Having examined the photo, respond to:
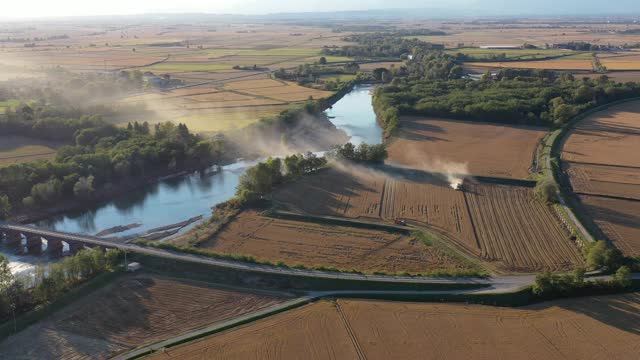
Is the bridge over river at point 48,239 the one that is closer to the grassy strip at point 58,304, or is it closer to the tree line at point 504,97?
the grassy strip at point 58,304

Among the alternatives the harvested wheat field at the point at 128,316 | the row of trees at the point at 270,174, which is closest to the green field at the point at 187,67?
the row of trees at the point at 270,174

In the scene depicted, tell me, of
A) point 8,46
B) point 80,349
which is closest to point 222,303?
point 80,349

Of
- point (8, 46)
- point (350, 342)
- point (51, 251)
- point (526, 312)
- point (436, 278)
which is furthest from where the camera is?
point (8, 46)

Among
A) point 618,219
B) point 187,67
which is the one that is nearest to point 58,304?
point 618,219

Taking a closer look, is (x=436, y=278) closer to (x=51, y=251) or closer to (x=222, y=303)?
(x=222, y=303)

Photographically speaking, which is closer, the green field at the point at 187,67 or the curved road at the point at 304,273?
the curved road at the point at 304,273

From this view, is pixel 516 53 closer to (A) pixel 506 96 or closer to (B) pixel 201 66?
(A) pixel 506 96
